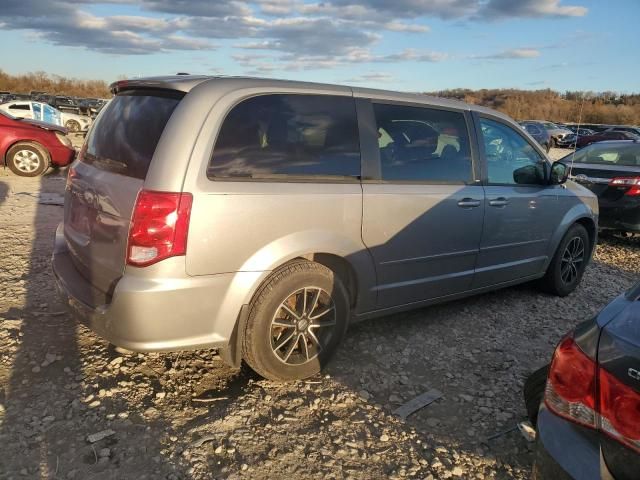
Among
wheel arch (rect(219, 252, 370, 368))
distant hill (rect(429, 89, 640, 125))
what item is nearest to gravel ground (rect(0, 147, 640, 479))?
wheel arch (rect(219, 252, 370, 368))

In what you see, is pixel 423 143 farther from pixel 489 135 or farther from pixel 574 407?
pixel 574 407

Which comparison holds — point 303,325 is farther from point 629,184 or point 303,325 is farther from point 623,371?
point 629,184

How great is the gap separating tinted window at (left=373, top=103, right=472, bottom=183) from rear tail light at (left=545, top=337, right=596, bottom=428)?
1.96 meters

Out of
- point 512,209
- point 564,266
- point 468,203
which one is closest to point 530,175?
point 512,209

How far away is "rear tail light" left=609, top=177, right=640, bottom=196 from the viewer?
707cm

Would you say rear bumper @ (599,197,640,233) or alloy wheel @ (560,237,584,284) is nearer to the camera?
alloy wheel @ (560,237,584,284)

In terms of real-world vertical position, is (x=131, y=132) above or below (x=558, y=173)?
above

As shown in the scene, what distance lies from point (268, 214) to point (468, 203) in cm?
179

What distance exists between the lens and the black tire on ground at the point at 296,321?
3035 millimetres

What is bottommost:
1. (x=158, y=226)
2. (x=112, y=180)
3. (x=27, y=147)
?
(x=27, y=147)

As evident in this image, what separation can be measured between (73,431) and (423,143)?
2906 mm

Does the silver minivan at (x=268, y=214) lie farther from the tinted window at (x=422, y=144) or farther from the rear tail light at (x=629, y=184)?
the rear tail light at (x=629, y=184)

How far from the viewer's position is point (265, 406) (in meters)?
3.06

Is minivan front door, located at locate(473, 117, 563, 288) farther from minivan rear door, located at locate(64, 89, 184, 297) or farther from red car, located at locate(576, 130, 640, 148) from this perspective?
red car, located at locate(576, 130, 640, 148)
